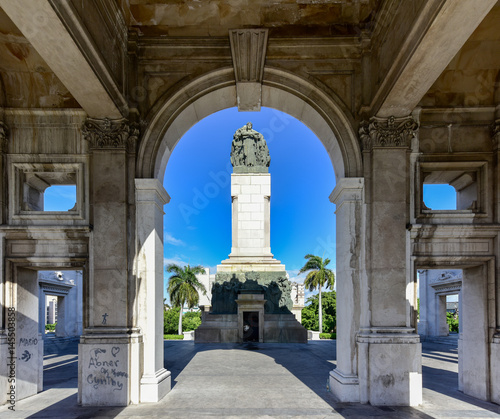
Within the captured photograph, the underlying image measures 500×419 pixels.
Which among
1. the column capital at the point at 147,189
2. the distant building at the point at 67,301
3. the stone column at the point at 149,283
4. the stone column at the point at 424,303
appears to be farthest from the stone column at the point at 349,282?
the distant building at the point at 67,301

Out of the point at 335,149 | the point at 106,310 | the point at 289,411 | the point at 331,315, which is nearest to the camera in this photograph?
the point at 289,411

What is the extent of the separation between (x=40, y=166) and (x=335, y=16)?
883cm

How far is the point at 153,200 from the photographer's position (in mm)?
10734

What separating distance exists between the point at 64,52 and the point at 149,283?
18.7 feet

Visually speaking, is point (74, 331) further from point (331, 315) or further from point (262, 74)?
point (331, 315)

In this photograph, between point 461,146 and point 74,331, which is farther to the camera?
point 74,331

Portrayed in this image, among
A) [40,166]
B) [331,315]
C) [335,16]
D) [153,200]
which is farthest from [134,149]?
[331,315]

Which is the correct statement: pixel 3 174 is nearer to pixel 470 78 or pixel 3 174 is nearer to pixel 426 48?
pixel 426 48

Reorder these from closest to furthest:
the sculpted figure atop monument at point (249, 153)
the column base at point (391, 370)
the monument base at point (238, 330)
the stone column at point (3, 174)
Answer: the column base at point (391, 370) → the stone column at point (3, 174) → the monument base at point (238, 330) → the sculpted figure atop monument at point (249, 153)

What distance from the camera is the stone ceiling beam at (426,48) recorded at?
22.1 feet

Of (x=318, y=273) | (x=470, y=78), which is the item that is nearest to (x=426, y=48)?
(x=470, y=78)

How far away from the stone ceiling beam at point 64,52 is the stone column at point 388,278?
6.48 m

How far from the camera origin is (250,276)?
29422 millimetres

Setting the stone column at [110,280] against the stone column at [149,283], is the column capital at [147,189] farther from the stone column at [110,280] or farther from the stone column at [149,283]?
the stone column at [110,280]
